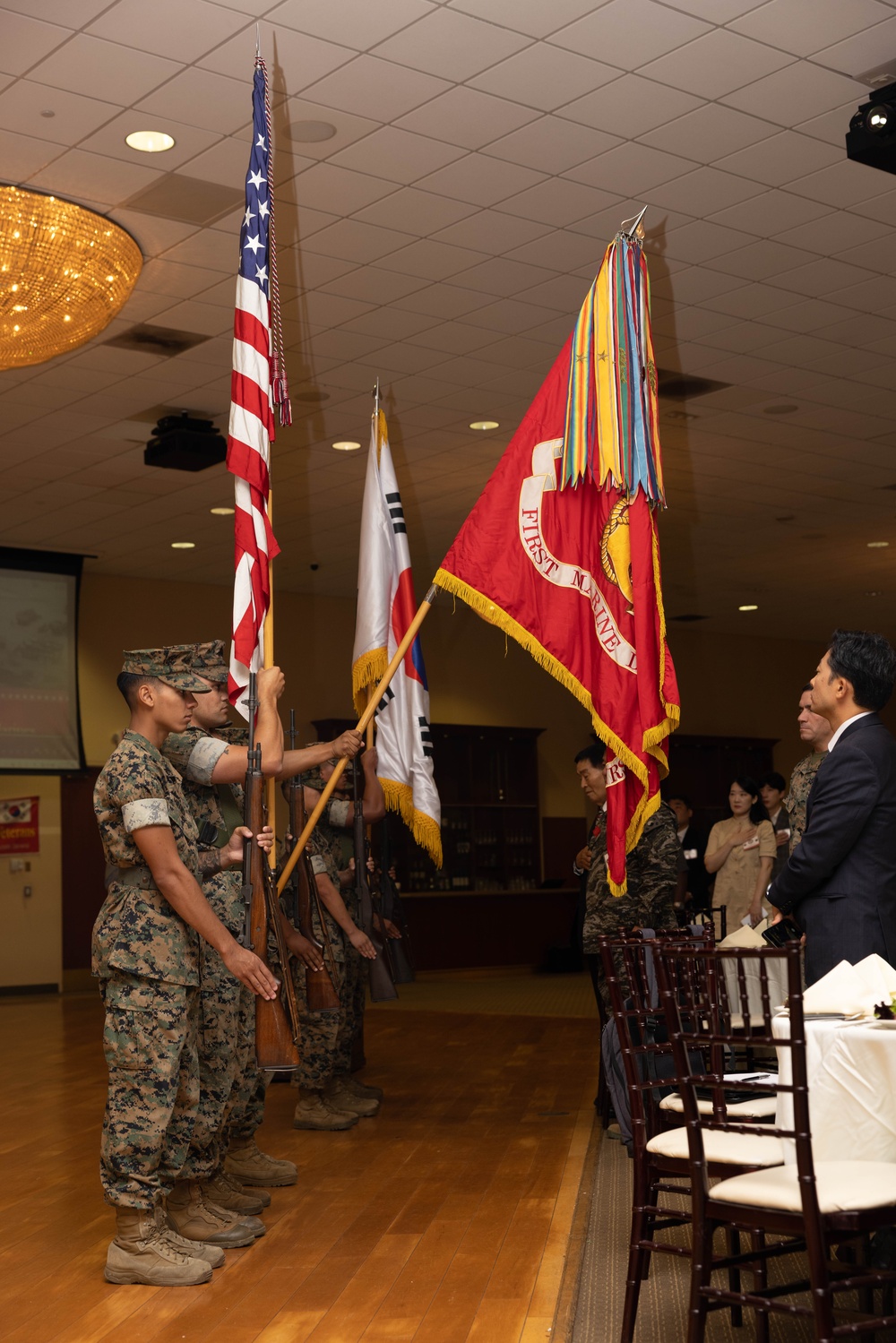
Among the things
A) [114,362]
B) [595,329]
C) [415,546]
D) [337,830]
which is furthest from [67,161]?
[415,546]

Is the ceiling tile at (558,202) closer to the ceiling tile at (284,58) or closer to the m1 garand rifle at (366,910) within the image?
the ceiling tile at (284,58)

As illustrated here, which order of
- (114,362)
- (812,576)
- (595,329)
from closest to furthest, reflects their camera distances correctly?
(595,329), (114,362), (812,576)

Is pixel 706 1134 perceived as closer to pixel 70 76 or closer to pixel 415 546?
pixel 70 76

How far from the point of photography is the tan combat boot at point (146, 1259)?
3826 mm

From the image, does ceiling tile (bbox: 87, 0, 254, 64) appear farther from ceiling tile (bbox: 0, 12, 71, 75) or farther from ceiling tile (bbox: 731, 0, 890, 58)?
ceiling tile (bbox: 731, 0, 890, 58)

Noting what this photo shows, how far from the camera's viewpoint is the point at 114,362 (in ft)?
27.1

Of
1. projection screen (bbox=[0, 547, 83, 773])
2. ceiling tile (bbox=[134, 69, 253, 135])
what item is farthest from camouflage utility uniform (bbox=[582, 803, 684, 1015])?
projection screen (bbox=[0, 547, 83, 773])

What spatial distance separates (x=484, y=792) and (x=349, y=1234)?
11.3 meters

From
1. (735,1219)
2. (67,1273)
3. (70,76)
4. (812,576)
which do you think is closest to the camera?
(735,1219)

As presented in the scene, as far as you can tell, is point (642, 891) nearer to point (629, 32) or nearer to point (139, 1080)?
point (139, 1080)

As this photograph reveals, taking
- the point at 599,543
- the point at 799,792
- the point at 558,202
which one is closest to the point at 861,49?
the point at 558,202

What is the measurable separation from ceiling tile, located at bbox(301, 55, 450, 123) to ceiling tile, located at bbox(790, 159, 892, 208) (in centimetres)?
188

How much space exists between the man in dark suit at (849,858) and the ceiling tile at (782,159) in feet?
11.2

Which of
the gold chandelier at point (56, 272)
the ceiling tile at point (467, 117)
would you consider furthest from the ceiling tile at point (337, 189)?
the gold chandelier at point (56, 272)
